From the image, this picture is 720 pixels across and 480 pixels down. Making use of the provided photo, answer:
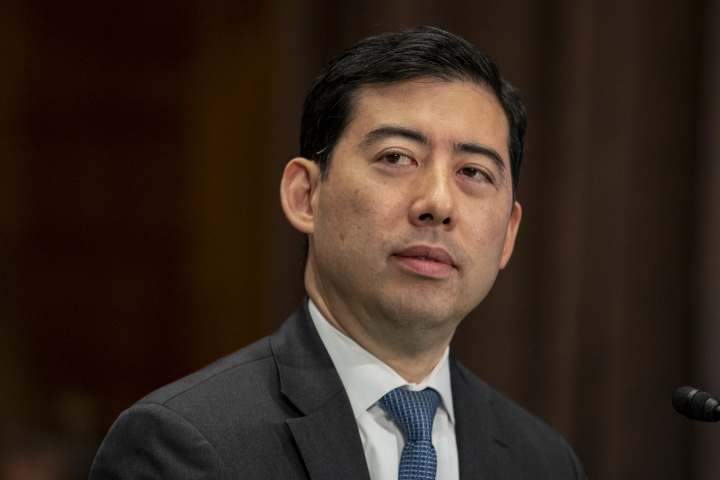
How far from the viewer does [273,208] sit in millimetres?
3438

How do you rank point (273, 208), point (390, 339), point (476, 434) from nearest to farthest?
point (390, 339), point (476, 434), point (273, 208)

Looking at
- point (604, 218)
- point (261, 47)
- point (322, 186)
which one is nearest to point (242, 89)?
point (261, 47)

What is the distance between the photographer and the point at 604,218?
119 inches

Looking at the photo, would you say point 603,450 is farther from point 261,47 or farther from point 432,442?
point 261,47

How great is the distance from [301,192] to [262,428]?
568mm

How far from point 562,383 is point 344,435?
178 cm

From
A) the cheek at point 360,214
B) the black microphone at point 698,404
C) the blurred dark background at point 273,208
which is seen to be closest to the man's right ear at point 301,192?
the cheek at point 360,214

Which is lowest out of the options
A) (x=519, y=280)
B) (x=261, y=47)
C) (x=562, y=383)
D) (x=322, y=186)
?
(x=562, y=383)

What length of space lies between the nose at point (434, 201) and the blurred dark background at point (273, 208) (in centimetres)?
164

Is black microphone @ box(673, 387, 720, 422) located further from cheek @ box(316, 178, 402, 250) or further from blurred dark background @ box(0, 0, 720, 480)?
blurred dark background @ box(0, 0, 720, 480)

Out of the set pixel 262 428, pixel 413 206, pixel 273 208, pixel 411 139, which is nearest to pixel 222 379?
pixel 262 428

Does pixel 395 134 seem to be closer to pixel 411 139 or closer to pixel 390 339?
pixel 411 139

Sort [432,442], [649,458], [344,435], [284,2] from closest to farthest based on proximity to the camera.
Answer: [344,435] → [432,442] → [649,458] → [284,2]

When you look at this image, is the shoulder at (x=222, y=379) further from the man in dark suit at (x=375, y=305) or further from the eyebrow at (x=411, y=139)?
the eyebrow at (x=411, y=139)
